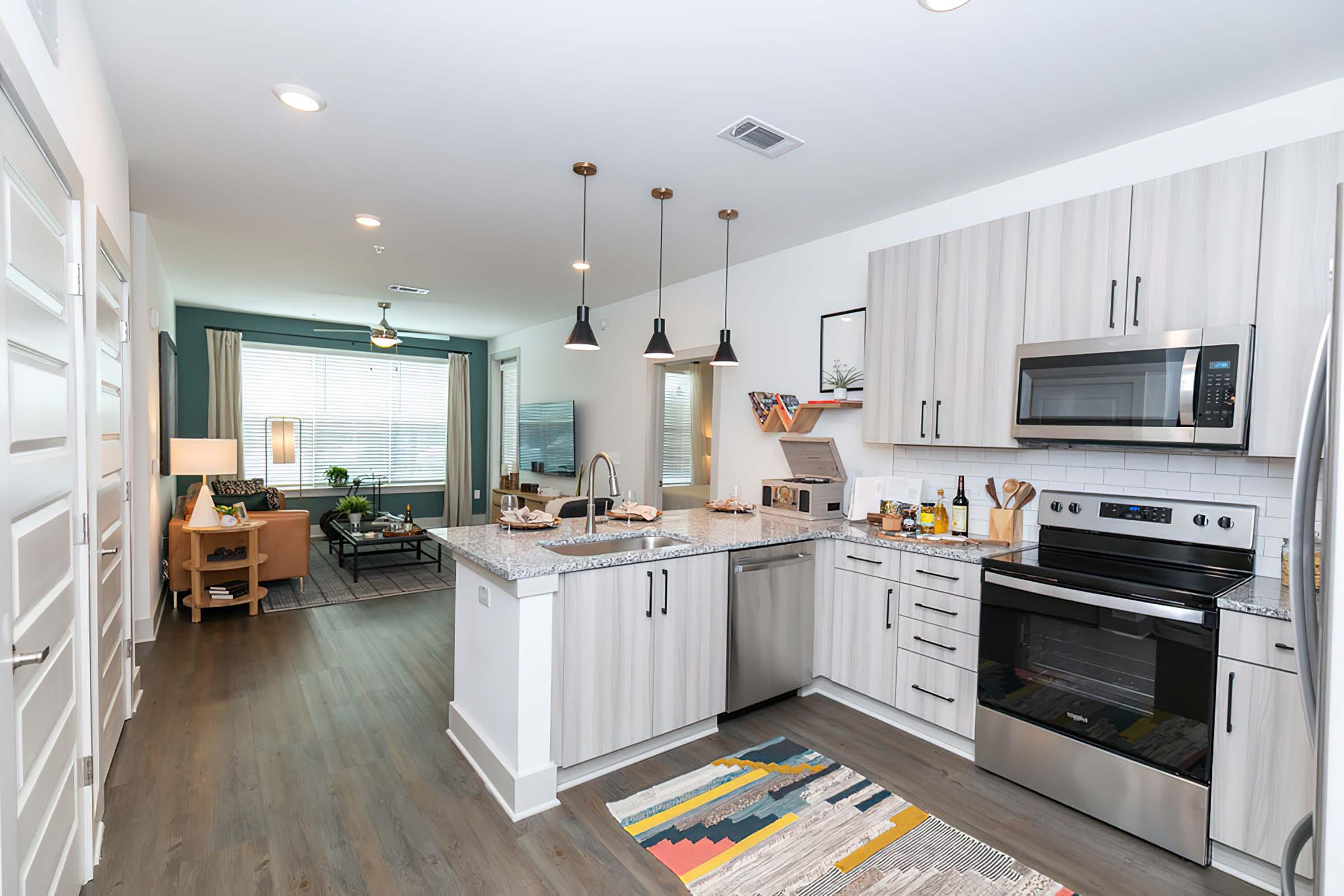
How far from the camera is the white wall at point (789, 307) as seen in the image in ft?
8.17

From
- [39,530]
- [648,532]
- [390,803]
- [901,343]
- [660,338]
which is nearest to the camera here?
[39,530]

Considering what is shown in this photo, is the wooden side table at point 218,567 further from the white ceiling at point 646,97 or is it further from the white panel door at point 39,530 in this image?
the white panel door at point 39,530

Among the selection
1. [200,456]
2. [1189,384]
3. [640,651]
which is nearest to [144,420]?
[200,456]

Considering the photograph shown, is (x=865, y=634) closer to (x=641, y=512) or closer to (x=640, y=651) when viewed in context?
(x=640, y=651)

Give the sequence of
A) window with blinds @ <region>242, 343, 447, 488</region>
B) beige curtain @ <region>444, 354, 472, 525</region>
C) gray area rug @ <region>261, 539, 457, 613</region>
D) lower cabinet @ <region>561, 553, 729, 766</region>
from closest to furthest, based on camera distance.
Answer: lower cabinet @ <region>561, 553, 729, 766</region> < gray area rug @ <region>261, 539, 457, 613</region> < window with blinds @ <region>242, 343, 447, 488</region> < beige curtain @ <region>444, 354, 472, 525</region>

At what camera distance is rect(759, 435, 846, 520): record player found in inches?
142

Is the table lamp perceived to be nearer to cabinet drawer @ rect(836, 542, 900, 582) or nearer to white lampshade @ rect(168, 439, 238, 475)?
white lampshade @ rect(168, 439, 238, 475)

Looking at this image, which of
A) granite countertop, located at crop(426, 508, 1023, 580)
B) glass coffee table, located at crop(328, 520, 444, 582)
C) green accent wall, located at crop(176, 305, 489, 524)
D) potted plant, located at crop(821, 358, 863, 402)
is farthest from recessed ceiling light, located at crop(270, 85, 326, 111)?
green accent wall, located at crop(176, 305, 489, 524)

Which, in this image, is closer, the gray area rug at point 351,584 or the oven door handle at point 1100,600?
the oven door handle at point 1100,600

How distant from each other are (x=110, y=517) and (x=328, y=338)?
6.07 meters

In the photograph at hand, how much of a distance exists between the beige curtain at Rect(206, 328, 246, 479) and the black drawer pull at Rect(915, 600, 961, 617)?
7516mm

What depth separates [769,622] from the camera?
122 inches

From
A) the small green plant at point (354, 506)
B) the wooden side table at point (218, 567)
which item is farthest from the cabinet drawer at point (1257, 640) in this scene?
the small green plant at point (354, 506)

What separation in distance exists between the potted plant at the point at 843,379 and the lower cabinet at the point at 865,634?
114 centimetres
